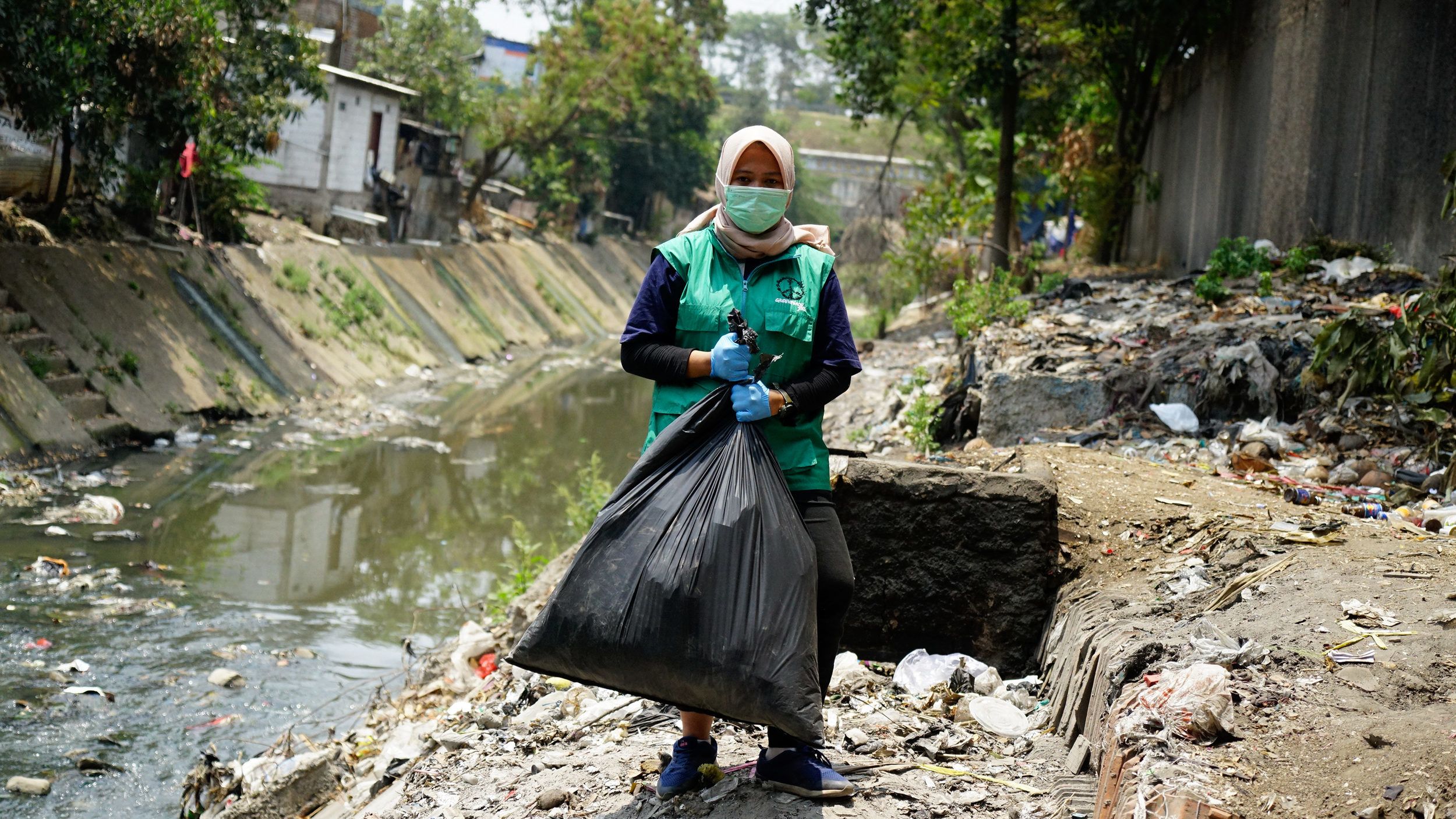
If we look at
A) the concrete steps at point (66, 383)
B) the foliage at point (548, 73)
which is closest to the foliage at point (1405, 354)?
the concrete steps at point (66, 383)

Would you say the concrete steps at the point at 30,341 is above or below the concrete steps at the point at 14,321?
below

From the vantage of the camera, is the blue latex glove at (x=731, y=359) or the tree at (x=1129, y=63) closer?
the blue latex glove at (x=731, y=359)

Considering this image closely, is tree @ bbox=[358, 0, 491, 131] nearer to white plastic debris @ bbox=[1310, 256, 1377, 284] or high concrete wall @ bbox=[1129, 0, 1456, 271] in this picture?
high concrete wall @ bbox=[1129, 0, 1456, 271]

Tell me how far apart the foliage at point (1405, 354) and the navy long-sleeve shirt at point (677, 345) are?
3120 mm

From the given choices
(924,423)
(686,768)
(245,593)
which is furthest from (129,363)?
(686,768)

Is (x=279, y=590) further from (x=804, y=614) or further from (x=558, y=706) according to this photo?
(x=804, y=614)

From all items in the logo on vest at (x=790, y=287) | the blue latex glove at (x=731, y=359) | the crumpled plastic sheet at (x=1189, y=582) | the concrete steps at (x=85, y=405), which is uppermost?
the logo on vest at (x=790, y=287)

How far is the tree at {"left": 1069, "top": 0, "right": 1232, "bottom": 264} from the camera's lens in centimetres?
1154

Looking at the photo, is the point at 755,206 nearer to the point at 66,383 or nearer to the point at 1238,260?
the point at 1238,260

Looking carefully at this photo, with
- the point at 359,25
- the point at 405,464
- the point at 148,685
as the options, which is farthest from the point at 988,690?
the point at 359,25

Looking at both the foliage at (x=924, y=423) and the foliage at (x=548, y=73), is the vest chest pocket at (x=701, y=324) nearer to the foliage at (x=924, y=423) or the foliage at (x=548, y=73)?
the foliage at (x=924, y=423)

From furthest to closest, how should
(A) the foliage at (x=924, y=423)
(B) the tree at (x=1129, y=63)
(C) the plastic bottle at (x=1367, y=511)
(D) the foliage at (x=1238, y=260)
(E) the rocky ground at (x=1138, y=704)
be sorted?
(B) the tree at (x=1129, y=63)
(D) the foliage at (x=1238, y=260)
(A) the foliage at (x=924, y=423)
(C) the plastic bottle at (x=1367, y=511)
(E) the rocky ground at (x=1138, y=704)

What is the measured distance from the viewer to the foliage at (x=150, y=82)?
364 inches

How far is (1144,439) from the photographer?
593 cm
